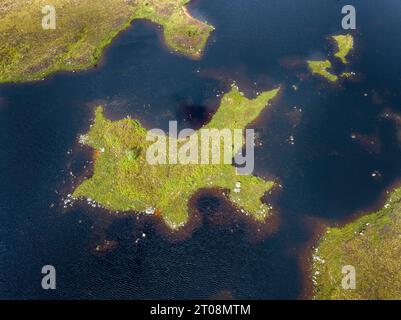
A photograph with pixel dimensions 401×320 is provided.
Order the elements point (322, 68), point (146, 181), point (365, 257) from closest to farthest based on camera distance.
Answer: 1. point (365, 257)
2. point (146, 181)
3. point (322, 68)

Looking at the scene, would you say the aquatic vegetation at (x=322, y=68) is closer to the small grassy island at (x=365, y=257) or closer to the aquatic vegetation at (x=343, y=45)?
the aquatic vegetation at (x=343, y=45)

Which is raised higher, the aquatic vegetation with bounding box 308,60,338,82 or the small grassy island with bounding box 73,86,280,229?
the aquatic vegetation with bounding box 308,60,338,82

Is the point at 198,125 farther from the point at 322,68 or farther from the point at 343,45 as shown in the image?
the point at 343,45

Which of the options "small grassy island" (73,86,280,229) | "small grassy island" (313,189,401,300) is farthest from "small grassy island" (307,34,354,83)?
"small grassy island" (313,189,401,300)

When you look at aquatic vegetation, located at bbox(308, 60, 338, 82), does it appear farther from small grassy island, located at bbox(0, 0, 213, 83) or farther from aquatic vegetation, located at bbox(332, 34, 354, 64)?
small grassy island, located at bbox(0, 0, 213, 83)

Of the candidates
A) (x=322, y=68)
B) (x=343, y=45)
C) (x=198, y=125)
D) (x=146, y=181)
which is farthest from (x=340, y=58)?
(x=146, y=181)

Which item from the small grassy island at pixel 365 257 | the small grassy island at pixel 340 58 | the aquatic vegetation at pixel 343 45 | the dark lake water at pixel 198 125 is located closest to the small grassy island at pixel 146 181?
the dark lake water at pixel 198 125
